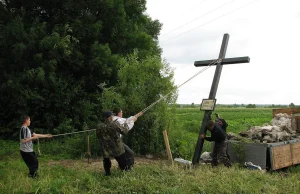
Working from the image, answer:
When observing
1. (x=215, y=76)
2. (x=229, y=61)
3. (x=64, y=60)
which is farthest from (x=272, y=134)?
(x=64, y=60)

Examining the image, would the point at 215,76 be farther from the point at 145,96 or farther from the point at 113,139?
the point at 113,139

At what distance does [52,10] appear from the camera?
1596 cm

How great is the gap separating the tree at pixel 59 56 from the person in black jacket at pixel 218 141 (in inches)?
243

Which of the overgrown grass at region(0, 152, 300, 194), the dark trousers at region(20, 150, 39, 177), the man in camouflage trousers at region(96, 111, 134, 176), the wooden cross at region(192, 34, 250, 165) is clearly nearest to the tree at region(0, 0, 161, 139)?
the wooden cross at region(192, 34, 250, 165)

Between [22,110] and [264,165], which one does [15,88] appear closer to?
[22,110]

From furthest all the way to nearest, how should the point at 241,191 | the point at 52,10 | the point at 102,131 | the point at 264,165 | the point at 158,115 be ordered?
the point at 52,10
the point at 158,115
the point at 264,165
the point at 102,131
the point at 241,191

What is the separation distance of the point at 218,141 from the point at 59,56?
9066 millimetres

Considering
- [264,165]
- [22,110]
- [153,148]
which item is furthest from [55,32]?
[264,165]

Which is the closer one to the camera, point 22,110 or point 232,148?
point 232,148

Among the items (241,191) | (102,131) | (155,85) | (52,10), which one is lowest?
(241,191)

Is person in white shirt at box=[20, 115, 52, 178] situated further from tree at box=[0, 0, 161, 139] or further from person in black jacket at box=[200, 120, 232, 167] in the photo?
tree at box=[0, 0, 161, 139]

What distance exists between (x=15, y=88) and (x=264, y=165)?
432 inches

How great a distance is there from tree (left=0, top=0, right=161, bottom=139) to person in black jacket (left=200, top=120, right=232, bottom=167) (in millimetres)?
6181

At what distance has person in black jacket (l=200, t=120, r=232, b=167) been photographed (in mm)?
8367
